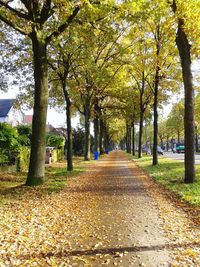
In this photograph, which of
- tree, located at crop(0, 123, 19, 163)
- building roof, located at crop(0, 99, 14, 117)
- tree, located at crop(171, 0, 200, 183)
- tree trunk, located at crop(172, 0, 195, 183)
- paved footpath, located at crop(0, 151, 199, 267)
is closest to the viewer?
paved footpath, located at crop(0, 151, 199, 267)

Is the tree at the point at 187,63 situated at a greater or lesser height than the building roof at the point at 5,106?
lesser

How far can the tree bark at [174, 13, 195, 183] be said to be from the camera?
1503 cm

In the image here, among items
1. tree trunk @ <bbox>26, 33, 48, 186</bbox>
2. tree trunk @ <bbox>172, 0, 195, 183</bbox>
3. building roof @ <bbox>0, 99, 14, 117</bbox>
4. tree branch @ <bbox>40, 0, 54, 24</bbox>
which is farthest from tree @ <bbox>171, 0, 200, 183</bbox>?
building roof @ <bbox>0, 99, 14, 117</bbox>

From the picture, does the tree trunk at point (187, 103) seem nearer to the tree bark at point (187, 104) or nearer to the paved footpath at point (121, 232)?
the tree bark at point (187, 104)

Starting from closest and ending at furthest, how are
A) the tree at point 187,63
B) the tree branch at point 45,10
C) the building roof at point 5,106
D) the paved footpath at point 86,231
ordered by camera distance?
the paved footpath at point 86,231, the tree branch at point 45,10, the tree at point 187,63, the building roof at point 5,106

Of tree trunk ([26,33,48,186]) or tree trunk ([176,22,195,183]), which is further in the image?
tree trunk ([176,22,195,183])

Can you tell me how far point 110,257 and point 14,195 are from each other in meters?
6.60

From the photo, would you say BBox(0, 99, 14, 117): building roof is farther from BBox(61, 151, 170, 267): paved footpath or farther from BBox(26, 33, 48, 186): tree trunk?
BBox(61, 151, 170, 267): paved footpath

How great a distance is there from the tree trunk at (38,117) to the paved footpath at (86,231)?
232cm

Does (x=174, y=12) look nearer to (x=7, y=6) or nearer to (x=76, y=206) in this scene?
(x=7, y=6)

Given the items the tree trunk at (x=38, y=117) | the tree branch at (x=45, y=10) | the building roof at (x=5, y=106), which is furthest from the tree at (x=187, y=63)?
the building roof at (x=5, y=106)

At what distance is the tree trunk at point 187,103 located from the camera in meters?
15.0

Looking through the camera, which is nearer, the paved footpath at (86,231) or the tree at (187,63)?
the paved footpath at (86,231)

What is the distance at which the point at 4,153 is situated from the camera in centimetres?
2008
